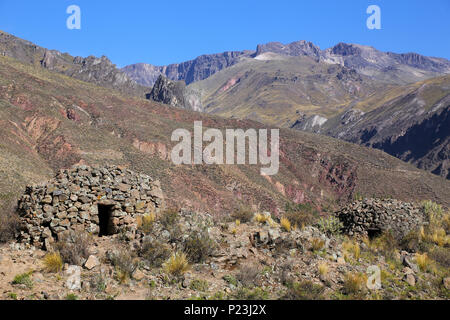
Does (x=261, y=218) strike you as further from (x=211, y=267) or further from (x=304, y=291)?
(x=304, y=291)

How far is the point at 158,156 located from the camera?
1272 inches

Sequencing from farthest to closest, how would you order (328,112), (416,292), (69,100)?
(328,112)
(69,100)
(416,292)

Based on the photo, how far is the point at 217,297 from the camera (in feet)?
22.5

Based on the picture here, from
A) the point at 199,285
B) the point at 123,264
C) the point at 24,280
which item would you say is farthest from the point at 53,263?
the point at 199,285

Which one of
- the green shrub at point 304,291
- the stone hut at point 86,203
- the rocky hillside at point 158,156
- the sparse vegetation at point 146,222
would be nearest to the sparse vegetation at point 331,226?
the green shrub at point 304,291

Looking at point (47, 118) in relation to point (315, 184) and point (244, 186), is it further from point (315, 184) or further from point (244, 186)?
point (315, 184)

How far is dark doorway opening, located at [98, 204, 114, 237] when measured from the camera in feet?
31.0

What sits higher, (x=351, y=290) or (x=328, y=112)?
(x=328, y=112)

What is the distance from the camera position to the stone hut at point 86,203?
8375 mm

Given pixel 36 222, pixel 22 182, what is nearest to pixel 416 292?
pixel 36 222

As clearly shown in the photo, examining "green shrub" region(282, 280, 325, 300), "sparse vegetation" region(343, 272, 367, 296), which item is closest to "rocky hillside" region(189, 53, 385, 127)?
"sparse vegetation" region(343, 272, 367, 296)

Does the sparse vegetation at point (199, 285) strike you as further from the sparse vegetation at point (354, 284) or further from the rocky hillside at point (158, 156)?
the rocky hillside at point (158, 156)

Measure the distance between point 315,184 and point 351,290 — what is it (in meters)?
38.4

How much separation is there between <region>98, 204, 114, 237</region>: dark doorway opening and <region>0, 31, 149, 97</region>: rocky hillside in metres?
81.9
